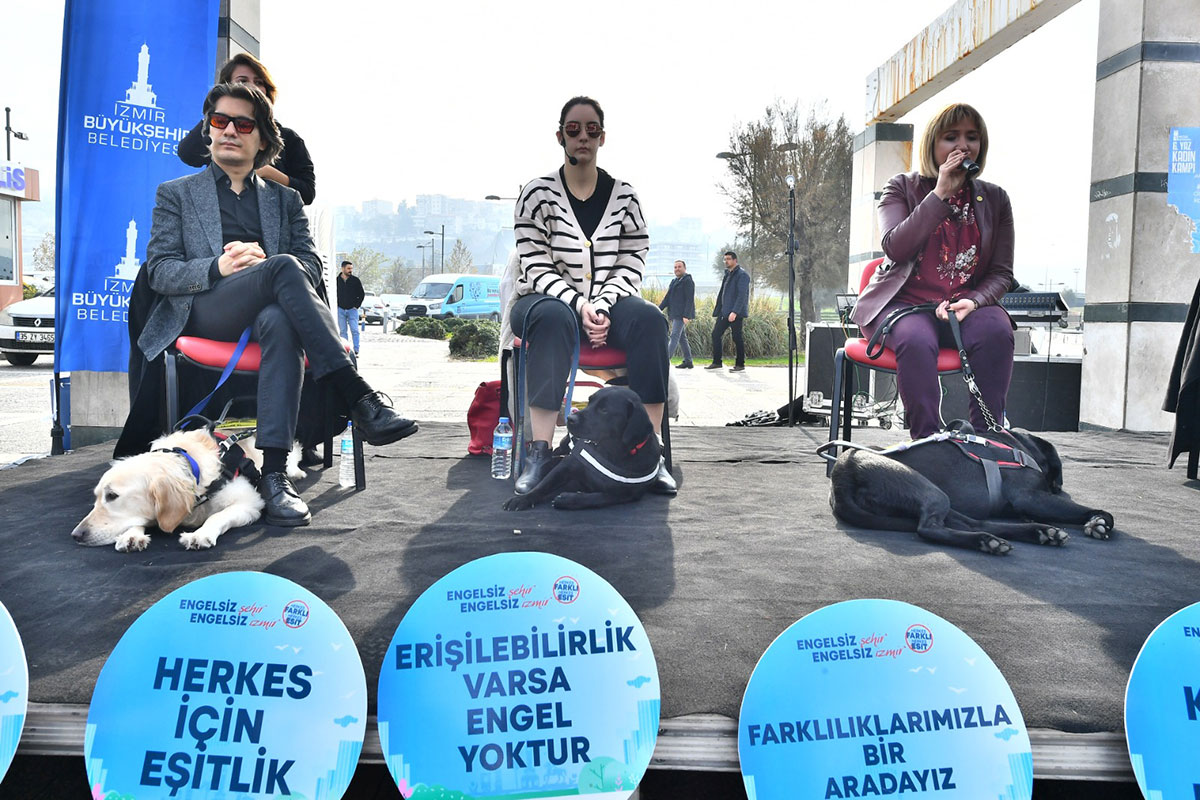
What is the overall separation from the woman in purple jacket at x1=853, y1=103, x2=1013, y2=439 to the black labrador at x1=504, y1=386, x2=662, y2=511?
103 centimetres

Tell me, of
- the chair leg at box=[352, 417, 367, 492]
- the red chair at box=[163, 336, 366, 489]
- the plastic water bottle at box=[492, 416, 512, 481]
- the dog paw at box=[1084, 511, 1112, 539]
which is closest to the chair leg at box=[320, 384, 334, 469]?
the chair leg at box=[352, 417, 367, 492]

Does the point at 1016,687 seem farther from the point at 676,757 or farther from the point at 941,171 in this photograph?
the point at 941,171

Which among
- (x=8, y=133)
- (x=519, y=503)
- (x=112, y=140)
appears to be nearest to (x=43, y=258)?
(x=8, y=133)

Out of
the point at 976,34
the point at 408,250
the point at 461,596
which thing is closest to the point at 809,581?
the point at 461,596

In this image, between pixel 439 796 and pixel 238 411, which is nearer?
pixel 439 796

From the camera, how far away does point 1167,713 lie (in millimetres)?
1280

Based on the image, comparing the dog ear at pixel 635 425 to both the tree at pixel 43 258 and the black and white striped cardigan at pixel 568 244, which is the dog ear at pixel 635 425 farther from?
the tree at pixel 43 258

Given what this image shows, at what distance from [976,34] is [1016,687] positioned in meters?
6.99

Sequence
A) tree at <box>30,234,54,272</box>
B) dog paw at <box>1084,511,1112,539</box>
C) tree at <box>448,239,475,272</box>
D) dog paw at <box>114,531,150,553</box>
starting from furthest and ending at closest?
tree at <box>448,239,475,272</box> < tree at <box>30,234,54,272</box> < dog paw at <box>1084,511,1112,539</box> < dog paw at <box>114,531,150,553</box>

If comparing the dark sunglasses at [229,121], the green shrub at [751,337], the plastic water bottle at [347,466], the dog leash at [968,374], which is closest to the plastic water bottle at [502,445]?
the plastic water bottle at [347,466]

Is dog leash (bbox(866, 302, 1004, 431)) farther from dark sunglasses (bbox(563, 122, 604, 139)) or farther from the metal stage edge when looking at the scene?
the metal stage edge

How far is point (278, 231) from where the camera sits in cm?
292

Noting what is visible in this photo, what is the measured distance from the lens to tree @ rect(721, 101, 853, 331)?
23.9 m

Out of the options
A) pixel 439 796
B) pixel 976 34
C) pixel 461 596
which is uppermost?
pixel 976 34
